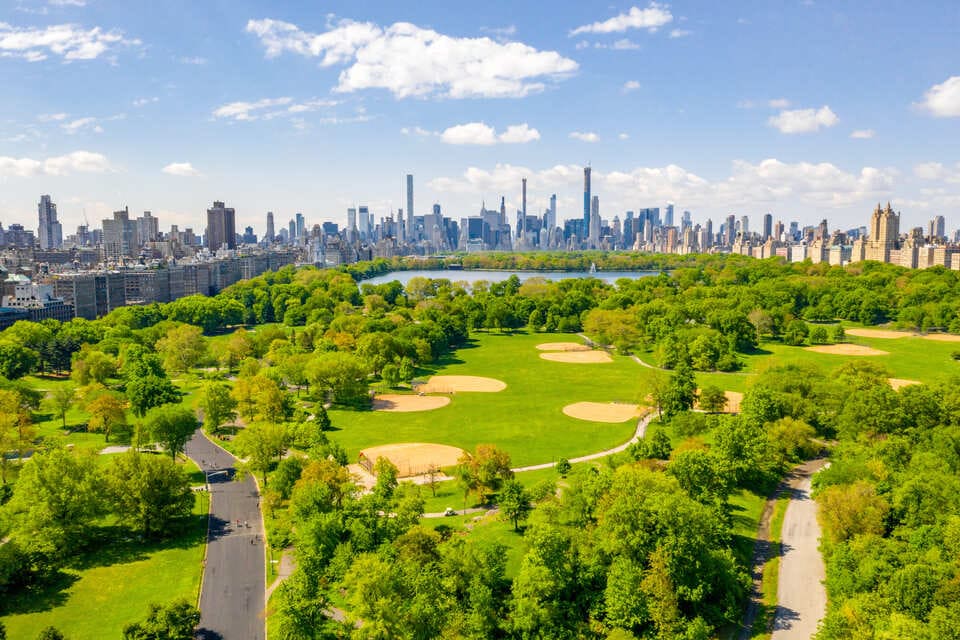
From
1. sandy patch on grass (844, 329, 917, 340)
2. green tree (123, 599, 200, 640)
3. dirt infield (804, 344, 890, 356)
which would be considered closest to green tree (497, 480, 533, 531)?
green tree (123, 599, 200, 640)

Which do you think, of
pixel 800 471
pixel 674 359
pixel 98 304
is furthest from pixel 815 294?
pixel 98 304

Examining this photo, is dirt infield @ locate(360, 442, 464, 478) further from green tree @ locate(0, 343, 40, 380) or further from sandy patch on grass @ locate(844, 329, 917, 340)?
sandy patch on grass @ locate(844, 329, 917, 340)

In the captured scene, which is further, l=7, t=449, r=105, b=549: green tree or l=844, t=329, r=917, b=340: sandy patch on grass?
l=844, t=329, r=917, b=340: sandy patch on grass

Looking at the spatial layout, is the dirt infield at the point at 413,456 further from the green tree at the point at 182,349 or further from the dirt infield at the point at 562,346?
the dirt infield at the point at 562,346

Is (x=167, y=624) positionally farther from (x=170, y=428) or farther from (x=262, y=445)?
(x=170, y=428)

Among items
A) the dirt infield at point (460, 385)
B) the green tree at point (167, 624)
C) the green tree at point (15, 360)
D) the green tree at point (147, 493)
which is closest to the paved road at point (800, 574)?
the green tree at point (167, 624)

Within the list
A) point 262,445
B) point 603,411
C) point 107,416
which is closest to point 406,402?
point 603,411
